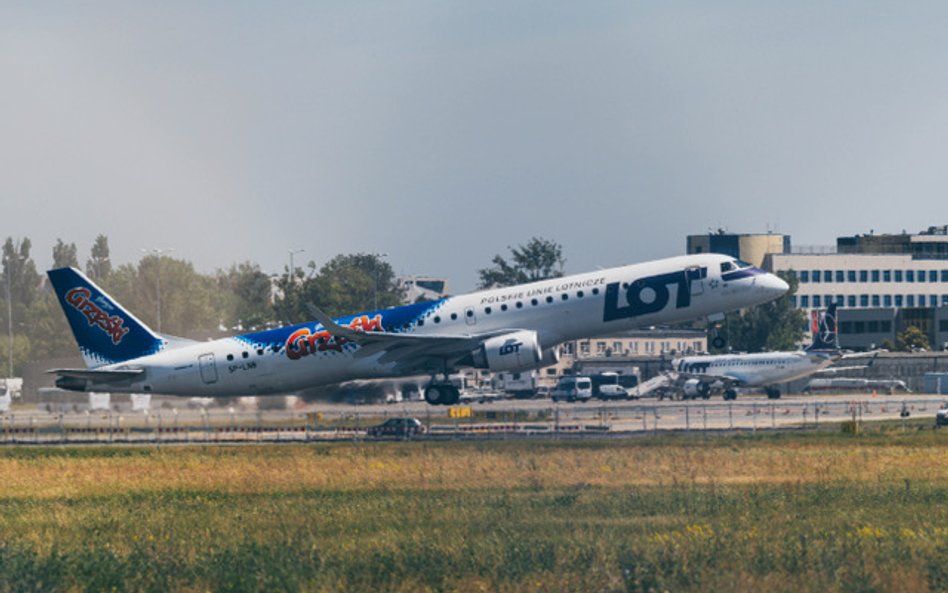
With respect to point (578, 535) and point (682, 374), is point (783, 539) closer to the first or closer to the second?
point (578, 535)

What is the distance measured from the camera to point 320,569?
3022cm

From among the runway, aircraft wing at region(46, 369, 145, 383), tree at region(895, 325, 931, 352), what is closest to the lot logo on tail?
aircraft wing at region(46, 369, 145, 383)

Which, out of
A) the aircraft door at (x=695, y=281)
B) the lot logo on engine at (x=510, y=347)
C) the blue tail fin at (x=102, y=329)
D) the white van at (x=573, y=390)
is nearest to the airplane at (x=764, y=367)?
the white van at (x=573, y=390)

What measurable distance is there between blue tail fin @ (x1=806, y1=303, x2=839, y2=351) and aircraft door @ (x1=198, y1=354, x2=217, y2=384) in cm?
7998

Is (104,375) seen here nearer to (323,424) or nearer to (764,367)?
(323,424)

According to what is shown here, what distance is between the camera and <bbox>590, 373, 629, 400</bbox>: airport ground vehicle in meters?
157

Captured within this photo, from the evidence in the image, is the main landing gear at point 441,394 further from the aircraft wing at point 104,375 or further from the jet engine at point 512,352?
the aircraft wing at point 104,375

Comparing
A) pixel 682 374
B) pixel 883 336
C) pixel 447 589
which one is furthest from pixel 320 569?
pixel 883 336

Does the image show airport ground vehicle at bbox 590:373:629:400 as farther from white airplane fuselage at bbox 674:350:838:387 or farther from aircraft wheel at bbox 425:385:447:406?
aircraft wheel at bbox 425:385:447:406

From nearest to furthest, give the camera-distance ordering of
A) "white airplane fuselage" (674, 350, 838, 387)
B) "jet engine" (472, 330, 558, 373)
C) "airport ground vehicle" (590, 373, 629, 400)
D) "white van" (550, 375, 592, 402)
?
"jet engine" (472, 330, 558, 373) → "white airplane fuselage" (674, 350, 838, 387) → "white van" (550, 375, 592, 402) → "airport ground vehicle" (590, 373, 629, 400)

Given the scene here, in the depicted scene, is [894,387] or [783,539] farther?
[894,387]

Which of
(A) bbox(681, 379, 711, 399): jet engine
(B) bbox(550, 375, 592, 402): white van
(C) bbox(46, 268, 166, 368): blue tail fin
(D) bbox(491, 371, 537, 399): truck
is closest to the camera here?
(C) bbox(46, 268, 166, 368): blue tail fin

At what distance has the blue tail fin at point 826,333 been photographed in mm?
146250

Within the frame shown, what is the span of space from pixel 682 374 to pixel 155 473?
344 ft
